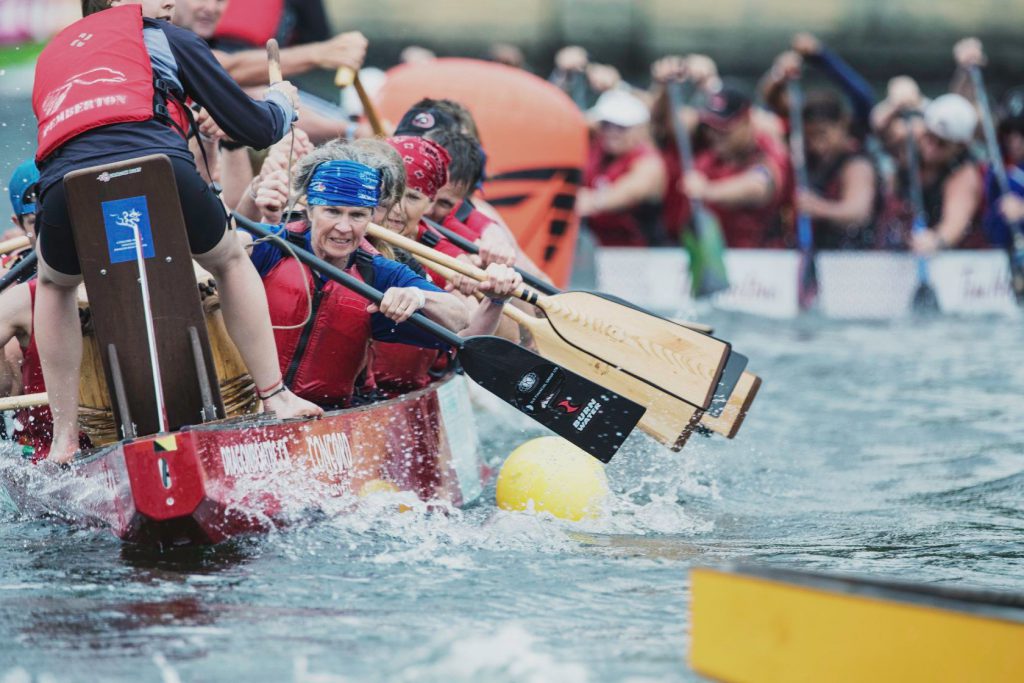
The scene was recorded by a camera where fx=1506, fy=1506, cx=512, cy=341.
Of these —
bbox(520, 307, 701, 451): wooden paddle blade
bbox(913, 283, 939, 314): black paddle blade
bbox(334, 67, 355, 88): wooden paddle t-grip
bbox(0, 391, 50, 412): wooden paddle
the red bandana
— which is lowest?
bbox(913, 283, 939, 314): black paddle blade

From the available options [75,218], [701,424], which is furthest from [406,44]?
[75,218]

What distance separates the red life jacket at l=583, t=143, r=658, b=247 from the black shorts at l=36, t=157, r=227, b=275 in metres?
7.61

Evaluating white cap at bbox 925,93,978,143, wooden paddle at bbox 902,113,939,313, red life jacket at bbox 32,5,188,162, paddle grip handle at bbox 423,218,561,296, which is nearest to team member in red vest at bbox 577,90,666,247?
wooden paddle at bbox 902,113,939,313

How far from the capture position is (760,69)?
53.6ft

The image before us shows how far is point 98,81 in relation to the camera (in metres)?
4.26

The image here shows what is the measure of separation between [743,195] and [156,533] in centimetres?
843

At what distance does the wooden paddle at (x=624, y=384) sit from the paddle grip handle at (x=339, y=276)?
493mm

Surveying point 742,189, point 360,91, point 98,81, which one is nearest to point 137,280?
point 98,81

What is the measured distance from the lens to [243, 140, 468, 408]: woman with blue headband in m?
4.95

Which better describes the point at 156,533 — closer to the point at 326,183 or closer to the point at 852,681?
the point at 326,183

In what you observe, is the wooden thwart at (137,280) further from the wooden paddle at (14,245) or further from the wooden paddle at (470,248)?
the wooden paddle at (470,248)

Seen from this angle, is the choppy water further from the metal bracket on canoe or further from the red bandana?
the red bandana

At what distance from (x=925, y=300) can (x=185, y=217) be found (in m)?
8.69

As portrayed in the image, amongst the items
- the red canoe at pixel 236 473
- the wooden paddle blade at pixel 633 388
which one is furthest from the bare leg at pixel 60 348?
the wooden paddle blade at pixel 633 388
